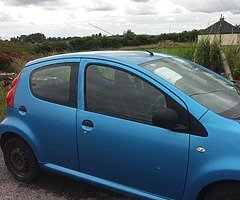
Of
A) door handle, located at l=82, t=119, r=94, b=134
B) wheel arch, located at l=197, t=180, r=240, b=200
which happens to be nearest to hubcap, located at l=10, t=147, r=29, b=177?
door handle, located at l=82, t=119, r=94, b=134

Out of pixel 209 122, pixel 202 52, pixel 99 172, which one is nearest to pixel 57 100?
pixel 99 172

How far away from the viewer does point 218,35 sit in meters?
9.73

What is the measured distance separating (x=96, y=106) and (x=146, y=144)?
2.38ft

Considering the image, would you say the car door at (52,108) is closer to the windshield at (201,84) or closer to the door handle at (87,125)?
the door handle at (87,125)

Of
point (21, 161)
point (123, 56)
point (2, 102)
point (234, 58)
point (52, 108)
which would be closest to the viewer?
point (123, 56)

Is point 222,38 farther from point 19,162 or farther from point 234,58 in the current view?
point 19,162

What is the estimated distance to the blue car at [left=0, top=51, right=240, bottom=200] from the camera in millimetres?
3188

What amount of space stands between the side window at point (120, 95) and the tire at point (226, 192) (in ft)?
2.68

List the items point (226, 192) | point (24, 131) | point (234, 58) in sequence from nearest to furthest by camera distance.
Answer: point (226, 192)
point (24, 131)
point (234, 58)

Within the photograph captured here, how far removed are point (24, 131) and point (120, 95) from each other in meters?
1.36

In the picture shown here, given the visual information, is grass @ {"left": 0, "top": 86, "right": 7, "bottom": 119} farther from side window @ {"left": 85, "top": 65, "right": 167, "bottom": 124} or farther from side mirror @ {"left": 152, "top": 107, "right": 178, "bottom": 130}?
side mirror @ {"left": 152, "top": 107, "right": 178, "bottom": 130}

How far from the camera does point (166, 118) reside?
324 centimetres

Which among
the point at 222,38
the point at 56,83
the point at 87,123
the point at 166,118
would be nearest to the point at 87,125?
the point at 87,123

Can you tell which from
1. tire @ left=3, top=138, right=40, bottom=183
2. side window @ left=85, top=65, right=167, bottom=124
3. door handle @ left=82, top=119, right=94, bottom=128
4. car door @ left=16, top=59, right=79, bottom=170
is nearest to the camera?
side window @ left=85, top=65, right=167, bottom=124
